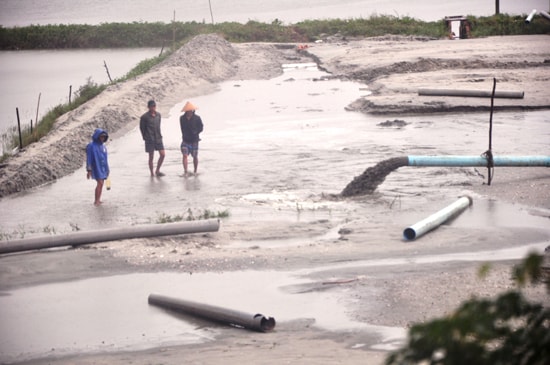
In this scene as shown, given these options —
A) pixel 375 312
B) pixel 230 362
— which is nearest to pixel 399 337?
pixel 375 312

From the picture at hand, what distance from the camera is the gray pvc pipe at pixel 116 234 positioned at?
14070 millimetres

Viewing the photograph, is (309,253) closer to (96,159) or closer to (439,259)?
(439,259)

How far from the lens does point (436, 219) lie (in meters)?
Answer: 14.2

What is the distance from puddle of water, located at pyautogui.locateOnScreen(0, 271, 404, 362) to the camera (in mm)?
10570

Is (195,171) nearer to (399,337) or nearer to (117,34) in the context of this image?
(399,337)

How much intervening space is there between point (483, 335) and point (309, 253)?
369 inches

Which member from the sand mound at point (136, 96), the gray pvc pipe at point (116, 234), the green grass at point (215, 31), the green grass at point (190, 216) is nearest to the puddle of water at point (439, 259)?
the gray pvc pipe at point (116, 234)

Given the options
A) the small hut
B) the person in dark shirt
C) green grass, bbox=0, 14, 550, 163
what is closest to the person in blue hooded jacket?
the person in dark shirt

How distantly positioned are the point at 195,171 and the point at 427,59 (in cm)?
1400

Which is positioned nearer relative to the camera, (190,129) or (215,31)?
(190,129)

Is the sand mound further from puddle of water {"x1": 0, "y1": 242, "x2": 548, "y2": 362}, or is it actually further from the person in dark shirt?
puddle of water {"x1": 0, "y1": 242, "x2": 548, "y2": 362}

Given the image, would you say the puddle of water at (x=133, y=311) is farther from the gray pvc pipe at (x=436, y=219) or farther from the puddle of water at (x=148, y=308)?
the gray pvc pipe at (x=436, y=219)

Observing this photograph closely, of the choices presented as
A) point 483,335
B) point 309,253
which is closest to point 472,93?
point 309,253

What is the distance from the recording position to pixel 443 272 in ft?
39.5
